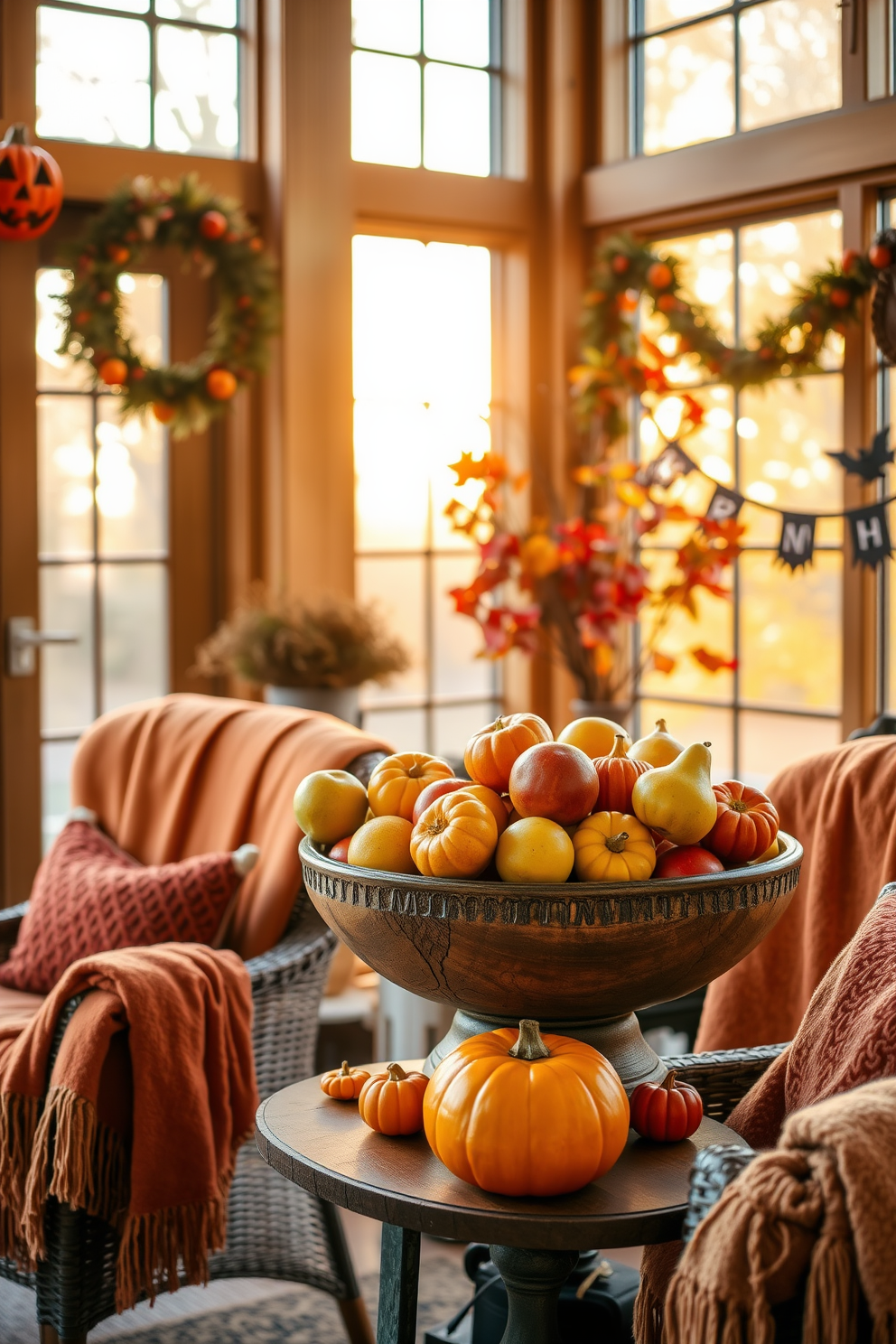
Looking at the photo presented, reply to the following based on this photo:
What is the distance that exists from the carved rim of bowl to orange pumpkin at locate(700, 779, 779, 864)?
1.0 inches

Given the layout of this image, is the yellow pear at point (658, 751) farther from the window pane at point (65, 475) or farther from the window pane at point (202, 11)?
the window pane at point (202, 11)

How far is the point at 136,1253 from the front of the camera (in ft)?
6.31

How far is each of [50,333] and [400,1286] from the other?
2.67 m

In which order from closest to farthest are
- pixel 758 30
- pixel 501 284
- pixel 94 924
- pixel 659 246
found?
pixel 94 924, pixel 758 30, pixel 659 246, pixel 501 284

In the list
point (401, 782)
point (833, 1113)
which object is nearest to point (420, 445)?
point (401, 782)

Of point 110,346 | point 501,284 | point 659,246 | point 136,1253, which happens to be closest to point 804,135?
point 659,246

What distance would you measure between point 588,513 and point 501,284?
0.71 metres

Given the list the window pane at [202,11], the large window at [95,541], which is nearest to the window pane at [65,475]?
the large window at [95,541]

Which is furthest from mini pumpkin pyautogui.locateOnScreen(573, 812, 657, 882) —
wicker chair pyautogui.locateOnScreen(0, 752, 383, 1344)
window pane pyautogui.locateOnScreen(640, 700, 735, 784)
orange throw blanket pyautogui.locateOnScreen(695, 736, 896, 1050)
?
window pane pyautogui.locateOnScreen(640, 700, 735, 784)

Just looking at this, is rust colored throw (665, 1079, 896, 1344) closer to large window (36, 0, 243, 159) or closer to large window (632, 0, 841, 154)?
large window (632, 0, 841, 154)

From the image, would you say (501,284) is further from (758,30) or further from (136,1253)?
(136,1253)

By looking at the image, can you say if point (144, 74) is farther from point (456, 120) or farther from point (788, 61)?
point (788, 61)

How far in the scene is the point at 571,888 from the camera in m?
1.32

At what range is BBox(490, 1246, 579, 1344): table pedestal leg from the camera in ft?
4.47
